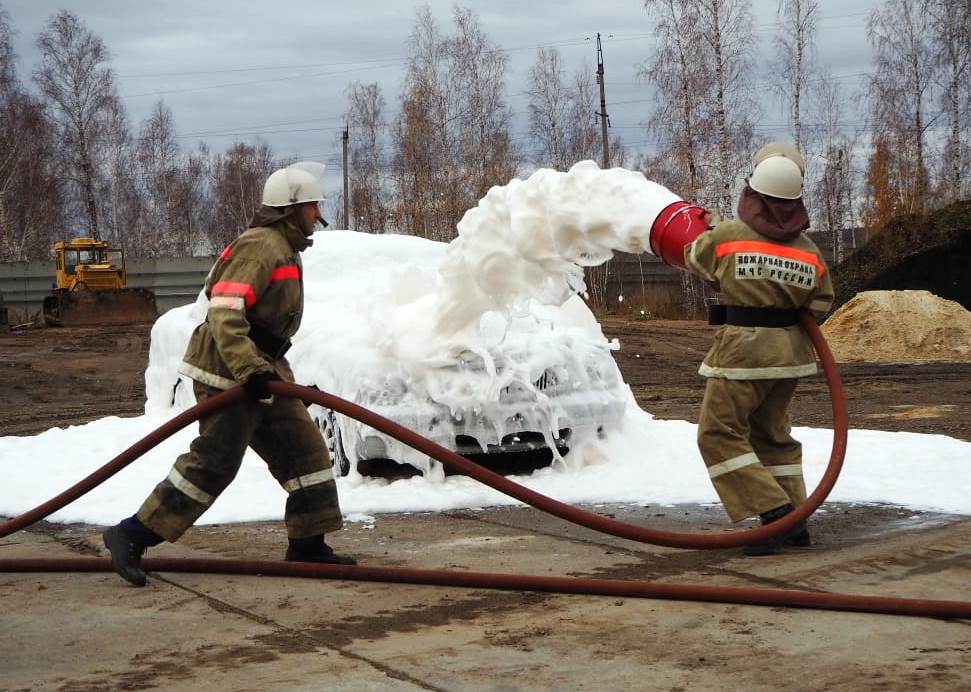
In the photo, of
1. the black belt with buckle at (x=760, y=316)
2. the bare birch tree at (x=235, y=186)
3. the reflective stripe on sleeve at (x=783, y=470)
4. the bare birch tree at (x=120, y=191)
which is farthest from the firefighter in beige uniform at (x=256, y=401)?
the bare birch tree at (x=235, y=186)

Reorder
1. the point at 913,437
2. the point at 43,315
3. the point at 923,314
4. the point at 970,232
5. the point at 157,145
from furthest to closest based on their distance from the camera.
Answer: the point at 157,145
the point at 43,315
the point at 970,232
the point at 923,314
the point at 913,437

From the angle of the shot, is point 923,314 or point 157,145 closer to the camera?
point 923,314

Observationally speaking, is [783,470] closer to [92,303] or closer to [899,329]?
[899,329]

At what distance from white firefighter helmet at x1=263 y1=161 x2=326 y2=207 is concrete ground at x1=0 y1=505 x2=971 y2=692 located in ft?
5.23

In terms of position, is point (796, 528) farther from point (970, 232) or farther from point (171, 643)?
point (970, 232)

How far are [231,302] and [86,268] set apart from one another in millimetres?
30868

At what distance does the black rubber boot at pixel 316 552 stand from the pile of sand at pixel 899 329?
13444 millimetres

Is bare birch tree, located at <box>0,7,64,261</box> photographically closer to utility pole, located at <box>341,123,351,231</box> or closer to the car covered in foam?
utility pole, located at <box>341,123,351,231</box>

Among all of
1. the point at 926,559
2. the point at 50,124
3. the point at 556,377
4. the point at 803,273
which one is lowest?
the point at 926,559

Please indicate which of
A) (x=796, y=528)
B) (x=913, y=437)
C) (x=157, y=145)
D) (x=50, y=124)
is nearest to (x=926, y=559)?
(x=796, y=528)

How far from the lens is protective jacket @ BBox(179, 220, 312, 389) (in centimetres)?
511

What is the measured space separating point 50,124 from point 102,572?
44.3 meters

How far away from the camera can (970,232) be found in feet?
64.1

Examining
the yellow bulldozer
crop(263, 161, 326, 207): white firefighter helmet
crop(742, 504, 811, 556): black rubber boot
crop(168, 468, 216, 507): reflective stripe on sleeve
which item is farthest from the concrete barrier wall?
crop(742, 504, 811, 556): black rubber boot
